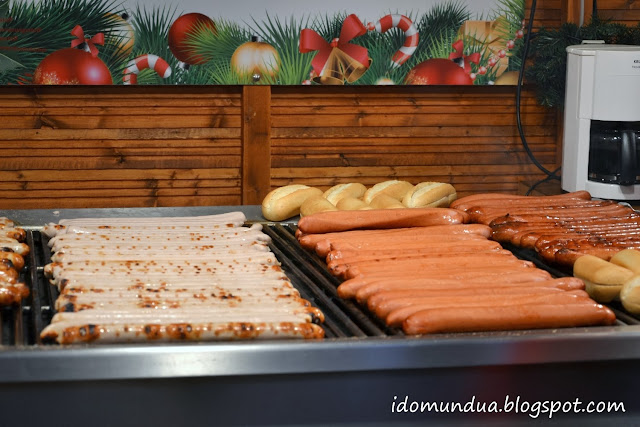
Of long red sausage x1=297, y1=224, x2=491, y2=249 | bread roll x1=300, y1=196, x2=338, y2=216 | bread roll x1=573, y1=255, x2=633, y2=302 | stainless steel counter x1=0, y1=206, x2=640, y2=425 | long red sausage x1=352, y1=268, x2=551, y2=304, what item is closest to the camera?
stainless steel counter x1=0, y1=206, x2=640, y2=425

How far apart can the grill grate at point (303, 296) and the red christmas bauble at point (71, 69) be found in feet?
7.80

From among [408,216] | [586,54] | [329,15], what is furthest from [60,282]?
[329,15]

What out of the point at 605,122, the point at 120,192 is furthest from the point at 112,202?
the point at 605,122

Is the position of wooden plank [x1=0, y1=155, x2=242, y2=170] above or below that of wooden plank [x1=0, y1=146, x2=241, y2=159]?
below

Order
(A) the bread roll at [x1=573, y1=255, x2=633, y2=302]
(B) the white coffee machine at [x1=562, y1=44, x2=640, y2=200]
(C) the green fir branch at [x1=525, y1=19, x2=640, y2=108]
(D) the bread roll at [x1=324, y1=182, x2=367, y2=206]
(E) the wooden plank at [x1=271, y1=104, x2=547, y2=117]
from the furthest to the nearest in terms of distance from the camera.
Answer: (E) the wooden plank at [x1=271, y1=104, x2=547, y2=117]
(C) the green fir branch at [x1=525, y1=19, x2=640, y2=108]
(B) the white coffee machine at [x1=562, y1=44, x2=640, y2=200]
(D) the bread roll at [x1=324, y1=182, x2=367, y2=206]
(A) the bread roll at [x1=573, y1=255, x2=633, y2=302]

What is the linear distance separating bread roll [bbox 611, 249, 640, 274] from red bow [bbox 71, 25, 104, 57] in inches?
146

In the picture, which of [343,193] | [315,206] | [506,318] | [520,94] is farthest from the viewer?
[520,94]

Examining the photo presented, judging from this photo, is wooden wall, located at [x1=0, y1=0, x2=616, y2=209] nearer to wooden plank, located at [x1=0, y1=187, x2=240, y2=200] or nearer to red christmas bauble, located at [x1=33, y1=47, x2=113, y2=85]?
wooden plank, located at [x1=0, y1=187, x2=240, y2=200]

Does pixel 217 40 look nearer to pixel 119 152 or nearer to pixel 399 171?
pixel 119 152

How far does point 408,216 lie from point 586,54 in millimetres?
1913

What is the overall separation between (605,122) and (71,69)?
323cm

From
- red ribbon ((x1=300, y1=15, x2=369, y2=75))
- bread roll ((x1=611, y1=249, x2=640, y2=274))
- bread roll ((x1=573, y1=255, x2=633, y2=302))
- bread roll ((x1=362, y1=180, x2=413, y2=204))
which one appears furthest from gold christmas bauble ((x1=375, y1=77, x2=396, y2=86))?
bread roll ((x1=573, y1=255, x2=633, y2=302))

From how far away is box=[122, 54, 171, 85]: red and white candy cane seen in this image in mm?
5465

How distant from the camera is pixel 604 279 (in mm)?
2545
